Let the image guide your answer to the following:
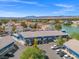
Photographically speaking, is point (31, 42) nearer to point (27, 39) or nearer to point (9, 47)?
point (27, 39)

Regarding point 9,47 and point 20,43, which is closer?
point 9,47

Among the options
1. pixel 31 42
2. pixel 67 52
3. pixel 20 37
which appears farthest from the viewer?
pixel 20 37

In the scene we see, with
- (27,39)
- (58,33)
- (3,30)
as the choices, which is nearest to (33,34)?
(27,39)

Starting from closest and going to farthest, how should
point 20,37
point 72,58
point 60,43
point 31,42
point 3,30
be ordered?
point 72,58, point 60,43, point 31,42, point 20,37, point 3,30

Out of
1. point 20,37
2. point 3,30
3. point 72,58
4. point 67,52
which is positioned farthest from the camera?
point 3,30

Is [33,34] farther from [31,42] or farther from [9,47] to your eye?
[9,47]

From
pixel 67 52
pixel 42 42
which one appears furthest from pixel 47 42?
pixel 67 52

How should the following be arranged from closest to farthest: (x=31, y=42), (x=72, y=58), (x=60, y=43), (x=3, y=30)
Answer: (x=72, y=58) < (x=60, y=43) < (x=31, y=42) < (x=3, y=30)

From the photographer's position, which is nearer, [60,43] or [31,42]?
[60,43]
